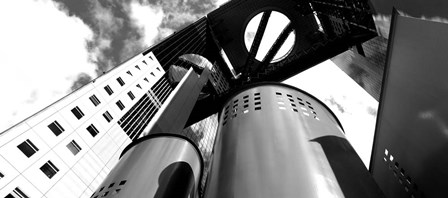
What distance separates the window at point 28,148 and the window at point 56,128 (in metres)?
2.25

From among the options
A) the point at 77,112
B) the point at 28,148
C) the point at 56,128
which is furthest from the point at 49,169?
the point at 77,112

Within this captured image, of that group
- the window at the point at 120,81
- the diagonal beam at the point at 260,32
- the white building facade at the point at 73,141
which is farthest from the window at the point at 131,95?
the diagonal beam at the point at 260,32

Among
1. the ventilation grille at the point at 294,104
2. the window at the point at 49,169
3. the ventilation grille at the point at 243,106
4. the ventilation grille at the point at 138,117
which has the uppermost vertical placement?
the ventilation grille at the point at 243,106

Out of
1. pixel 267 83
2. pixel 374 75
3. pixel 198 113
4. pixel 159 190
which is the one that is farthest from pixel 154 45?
pixel 159 190

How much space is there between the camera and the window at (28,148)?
19.9m

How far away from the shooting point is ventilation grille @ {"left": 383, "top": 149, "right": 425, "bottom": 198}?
565 centimetres

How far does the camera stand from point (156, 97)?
38094 mm

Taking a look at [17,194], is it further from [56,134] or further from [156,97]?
[156,97]

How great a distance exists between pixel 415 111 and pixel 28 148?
21.8m

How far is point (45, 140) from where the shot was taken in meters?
21.8

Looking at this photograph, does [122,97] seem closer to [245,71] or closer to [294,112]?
[245,71]

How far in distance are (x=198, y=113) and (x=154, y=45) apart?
16.9 m

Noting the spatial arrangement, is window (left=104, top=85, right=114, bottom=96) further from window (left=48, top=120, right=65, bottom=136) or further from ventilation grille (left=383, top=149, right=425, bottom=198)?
ventilation grille (left=383, top=149, right=425, bottom=198)

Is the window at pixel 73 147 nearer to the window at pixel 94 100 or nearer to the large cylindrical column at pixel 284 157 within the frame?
the window at pixel 94 100
